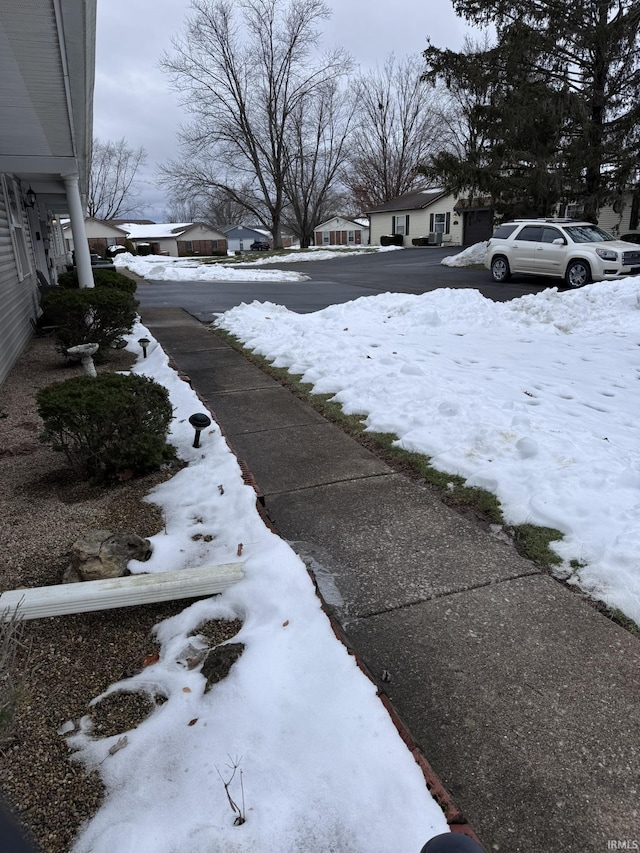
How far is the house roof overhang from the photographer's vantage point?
4.12m

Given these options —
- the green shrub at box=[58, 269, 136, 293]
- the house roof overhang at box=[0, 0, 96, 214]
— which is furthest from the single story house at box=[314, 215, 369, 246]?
the house roof overhang at box=[0, 0, 96, 214]

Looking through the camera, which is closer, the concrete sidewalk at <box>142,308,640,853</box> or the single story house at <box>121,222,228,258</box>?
the concrete sidewalk at <box>142,308,640,853</box>

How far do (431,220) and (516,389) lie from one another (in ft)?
137

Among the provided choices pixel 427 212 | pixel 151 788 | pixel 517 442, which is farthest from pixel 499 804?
pixel 427 212

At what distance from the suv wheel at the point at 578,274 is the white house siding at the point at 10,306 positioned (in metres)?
13.1

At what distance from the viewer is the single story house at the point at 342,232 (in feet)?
215

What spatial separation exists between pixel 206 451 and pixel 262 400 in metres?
1.84

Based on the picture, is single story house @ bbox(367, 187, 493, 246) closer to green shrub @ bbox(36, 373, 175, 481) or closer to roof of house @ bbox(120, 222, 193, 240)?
roof of house @ bbox(120, 222, 193, 240)

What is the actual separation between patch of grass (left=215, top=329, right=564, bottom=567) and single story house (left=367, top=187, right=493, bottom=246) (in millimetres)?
35670

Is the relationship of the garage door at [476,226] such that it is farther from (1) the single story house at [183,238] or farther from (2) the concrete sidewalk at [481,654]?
(2) the concrete sidewalk at [481,654]

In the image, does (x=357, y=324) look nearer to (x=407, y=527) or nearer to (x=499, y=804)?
(x=407, y=527)

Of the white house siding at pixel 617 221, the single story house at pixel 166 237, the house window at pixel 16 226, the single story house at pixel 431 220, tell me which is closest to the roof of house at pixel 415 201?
the single story house at pixel 431 220

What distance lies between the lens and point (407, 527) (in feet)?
11.7

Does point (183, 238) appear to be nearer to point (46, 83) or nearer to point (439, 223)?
point (439, 223)
